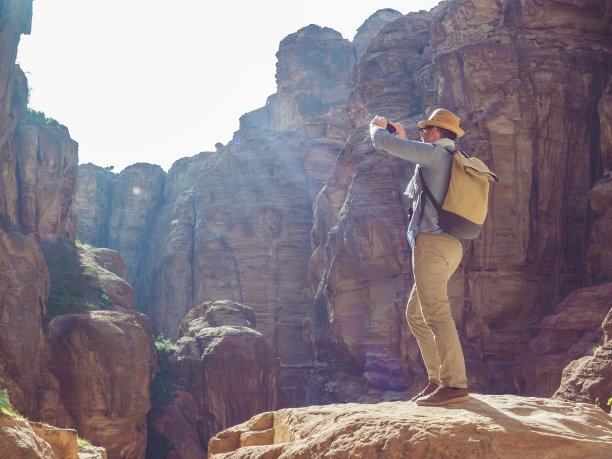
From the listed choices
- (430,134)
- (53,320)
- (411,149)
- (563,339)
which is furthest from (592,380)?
(53,320)

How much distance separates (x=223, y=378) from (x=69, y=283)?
918 cm

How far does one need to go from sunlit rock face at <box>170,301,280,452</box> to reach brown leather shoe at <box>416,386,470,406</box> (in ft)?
99.9

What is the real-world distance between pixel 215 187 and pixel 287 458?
189 ft

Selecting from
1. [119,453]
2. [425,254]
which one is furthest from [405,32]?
[425,254]

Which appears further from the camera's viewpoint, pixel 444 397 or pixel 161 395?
pixel 161 395

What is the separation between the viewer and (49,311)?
30.4 meters

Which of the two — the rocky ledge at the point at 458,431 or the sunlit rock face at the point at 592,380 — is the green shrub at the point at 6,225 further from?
the rocky ledge at the point at 458,431

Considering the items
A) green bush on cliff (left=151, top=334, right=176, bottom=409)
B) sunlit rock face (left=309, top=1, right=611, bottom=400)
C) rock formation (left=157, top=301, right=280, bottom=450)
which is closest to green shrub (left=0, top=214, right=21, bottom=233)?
green bush on cliff (left=151, top=334, right=176, bottom=409)

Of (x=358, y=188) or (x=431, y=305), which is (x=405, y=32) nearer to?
(x=358, y=188)

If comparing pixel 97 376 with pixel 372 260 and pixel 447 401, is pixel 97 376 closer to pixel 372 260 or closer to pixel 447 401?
pixel 372 260

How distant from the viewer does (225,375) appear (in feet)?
117

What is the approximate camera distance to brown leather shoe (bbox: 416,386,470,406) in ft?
17.6

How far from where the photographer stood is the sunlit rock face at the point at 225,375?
116 feet

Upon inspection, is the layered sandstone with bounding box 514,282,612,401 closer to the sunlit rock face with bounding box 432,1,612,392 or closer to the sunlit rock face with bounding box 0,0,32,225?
the sunlit rock face with bounding box 432,1,612,392
